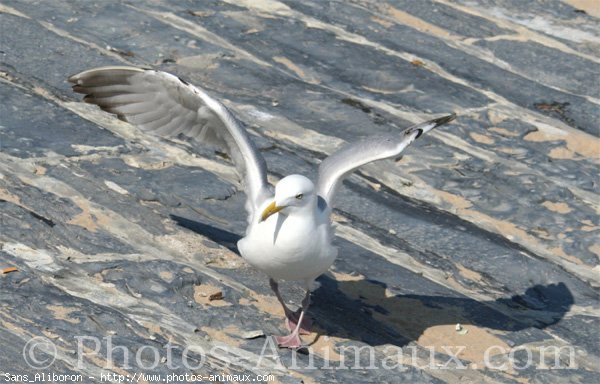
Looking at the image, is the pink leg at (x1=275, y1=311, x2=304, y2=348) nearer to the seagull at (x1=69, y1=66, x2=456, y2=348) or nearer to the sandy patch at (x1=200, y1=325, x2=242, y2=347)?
the seagull at (x1=69, y1=66, x2=456, y2=348)

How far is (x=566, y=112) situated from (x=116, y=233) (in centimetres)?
380

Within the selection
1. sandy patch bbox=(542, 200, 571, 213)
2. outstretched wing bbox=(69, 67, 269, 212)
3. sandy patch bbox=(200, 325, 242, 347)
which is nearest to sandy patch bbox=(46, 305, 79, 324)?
sandy patch bbox=(200, 325, 242, 347)

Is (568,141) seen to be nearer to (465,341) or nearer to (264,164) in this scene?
(465,341)

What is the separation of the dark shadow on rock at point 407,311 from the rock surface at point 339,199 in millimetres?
14

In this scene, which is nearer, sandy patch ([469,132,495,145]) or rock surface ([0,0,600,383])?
rock surface ([0,0,600,383])

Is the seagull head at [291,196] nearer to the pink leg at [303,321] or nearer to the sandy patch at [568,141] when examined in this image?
the pink leg at [303,321]

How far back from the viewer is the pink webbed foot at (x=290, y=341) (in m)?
6.73

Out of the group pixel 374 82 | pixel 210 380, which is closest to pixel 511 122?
pixel 374 82

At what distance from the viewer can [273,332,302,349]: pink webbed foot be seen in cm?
673

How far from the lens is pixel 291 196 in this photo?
6648 millimetres

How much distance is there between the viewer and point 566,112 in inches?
381

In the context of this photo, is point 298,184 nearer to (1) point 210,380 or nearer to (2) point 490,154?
(1) point 210,380

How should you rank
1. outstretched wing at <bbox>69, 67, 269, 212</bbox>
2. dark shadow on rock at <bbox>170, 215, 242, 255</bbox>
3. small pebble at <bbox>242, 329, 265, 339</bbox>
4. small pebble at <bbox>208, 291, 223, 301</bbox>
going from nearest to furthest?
small pebble at <bbox>242, 329, 265, 339</bbox>, small pebble at <bbox>208, 291, 223, 301</bbox>, outstretched wing at <bbox>69, 67, 269, 212</bbox>, dark shadow on rock at <bbox>170, 215, 242, 255</bbox>

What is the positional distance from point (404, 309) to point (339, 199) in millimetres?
1277
